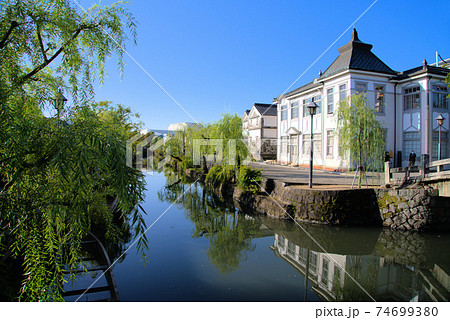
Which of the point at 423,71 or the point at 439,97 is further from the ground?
the point at 423,71

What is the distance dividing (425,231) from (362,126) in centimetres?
402

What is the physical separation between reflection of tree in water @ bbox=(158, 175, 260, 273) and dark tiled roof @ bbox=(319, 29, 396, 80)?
1163 centimetres

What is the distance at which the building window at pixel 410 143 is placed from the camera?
17.1 metres

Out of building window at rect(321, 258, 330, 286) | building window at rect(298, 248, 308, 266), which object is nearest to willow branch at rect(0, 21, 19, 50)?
building window at rect(321, 258, 330, 286)

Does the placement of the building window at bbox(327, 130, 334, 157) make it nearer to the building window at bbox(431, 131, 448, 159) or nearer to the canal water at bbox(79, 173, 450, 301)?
the building window at bbox(431, 131, 448, 159)

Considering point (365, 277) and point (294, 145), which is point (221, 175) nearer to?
point (294, 145)

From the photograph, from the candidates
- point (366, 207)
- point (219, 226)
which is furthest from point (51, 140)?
point (366, 207)

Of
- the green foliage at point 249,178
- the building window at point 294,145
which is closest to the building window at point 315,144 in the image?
the building window at point 294,145

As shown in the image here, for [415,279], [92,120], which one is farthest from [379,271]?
[92,120]

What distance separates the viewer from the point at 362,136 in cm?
1043

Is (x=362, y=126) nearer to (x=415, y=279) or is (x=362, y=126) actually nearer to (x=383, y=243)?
(x=383, y=243)

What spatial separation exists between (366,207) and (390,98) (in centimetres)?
1139

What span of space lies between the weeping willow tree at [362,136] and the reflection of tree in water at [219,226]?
14.9 feet

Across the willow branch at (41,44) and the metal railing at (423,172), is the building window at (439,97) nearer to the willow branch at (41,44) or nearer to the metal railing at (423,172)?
the metal railing at (423,172)
